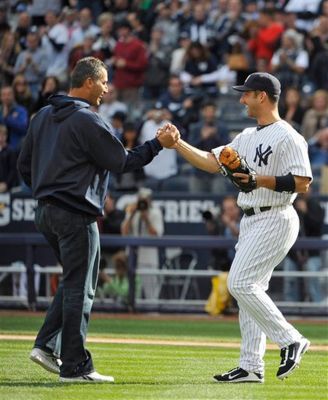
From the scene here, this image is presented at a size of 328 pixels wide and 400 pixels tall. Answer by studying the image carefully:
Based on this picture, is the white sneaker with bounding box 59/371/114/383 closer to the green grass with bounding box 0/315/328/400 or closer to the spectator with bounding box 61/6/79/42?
the green grass with bounding box 0/315/328/400

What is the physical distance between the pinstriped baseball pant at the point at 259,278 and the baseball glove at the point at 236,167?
12.4 inches

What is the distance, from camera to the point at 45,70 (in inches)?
809

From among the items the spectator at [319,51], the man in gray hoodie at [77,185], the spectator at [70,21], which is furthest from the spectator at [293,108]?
the man in gray hoodie at [77,185]

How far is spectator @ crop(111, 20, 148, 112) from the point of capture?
19266 millimetres

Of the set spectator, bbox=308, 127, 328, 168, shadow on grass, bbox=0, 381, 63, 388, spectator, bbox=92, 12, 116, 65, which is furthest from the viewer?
spectator, bbox=92, 12, 116, 65

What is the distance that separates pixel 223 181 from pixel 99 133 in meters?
9.71

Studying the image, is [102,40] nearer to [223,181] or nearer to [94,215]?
[223,181]

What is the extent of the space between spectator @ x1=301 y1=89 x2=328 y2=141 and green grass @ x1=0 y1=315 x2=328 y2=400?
4.92 m

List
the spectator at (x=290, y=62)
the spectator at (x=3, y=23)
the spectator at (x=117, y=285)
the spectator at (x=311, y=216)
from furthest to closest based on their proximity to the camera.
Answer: the spectator at (x=3, y=23)
the spectator at (x=290, y=62)
the spectator at (x=117, y=285)
the spectator at (x=311, y=216)

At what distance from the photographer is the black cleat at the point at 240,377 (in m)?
7.89

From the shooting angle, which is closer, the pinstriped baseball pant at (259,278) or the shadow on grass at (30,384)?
the shadow on grass at (30,384)

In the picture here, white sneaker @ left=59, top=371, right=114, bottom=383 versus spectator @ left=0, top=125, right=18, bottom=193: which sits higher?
spectator @ left=0, top=125, right=18, bottom=193

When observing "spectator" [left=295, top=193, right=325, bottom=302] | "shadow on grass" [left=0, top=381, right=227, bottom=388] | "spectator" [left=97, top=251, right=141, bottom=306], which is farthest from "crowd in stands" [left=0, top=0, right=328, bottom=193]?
"shadow on grass" [left=0, top=381, right=227, bottom=388]

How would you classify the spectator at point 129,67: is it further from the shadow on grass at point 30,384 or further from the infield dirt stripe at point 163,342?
the shadow on grass at point 30,384
